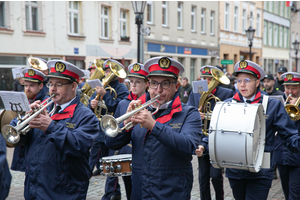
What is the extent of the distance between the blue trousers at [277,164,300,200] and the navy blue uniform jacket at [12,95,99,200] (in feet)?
10.0

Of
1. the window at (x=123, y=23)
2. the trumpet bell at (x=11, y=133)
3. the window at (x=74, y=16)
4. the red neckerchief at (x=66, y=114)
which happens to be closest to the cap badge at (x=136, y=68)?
the red neckerchief at (x=66, y=114)

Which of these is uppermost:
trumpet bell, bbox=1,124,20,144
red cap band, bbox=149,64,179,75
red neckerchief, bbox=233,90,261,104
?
red cap band, bbox=149,64,179,75

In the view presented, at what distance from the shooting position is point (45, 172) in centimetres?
360

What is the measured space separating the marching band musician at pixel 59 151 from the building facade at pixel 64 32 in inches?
529

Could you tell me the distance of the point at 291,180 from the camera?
5383 mm

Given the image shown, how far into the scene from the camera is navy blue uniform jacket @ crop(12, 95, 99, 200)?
3.56 meters

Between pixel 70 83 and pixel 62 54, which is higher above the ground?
pixel 62 54

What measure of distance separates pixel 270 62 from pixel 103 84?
134 ft

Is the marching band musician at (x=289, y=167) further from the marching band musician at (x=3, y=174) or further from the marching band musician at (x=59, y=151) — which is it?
the marching band musician at (x=3, y=174)

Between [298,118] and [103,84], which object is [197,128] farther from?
[103,84]

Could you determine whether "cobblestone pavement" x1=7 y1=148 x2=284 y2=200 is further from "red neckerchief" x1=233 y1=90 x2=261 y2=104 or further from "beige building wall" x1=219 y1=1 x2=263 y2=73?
"beige building wall" x1=219 y1=1 x2=263 y2=73

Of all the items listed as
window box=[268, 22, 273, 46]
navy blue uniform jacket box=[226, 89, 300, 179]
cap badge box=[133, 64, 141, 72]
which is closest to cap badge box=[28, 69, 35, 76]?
cap badge box=[133, 64, 141, 72]

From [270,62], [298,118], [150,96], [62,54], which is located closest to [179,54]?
[62,54]

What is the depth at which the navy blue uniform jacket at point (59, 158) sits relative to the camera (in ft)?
11.7
